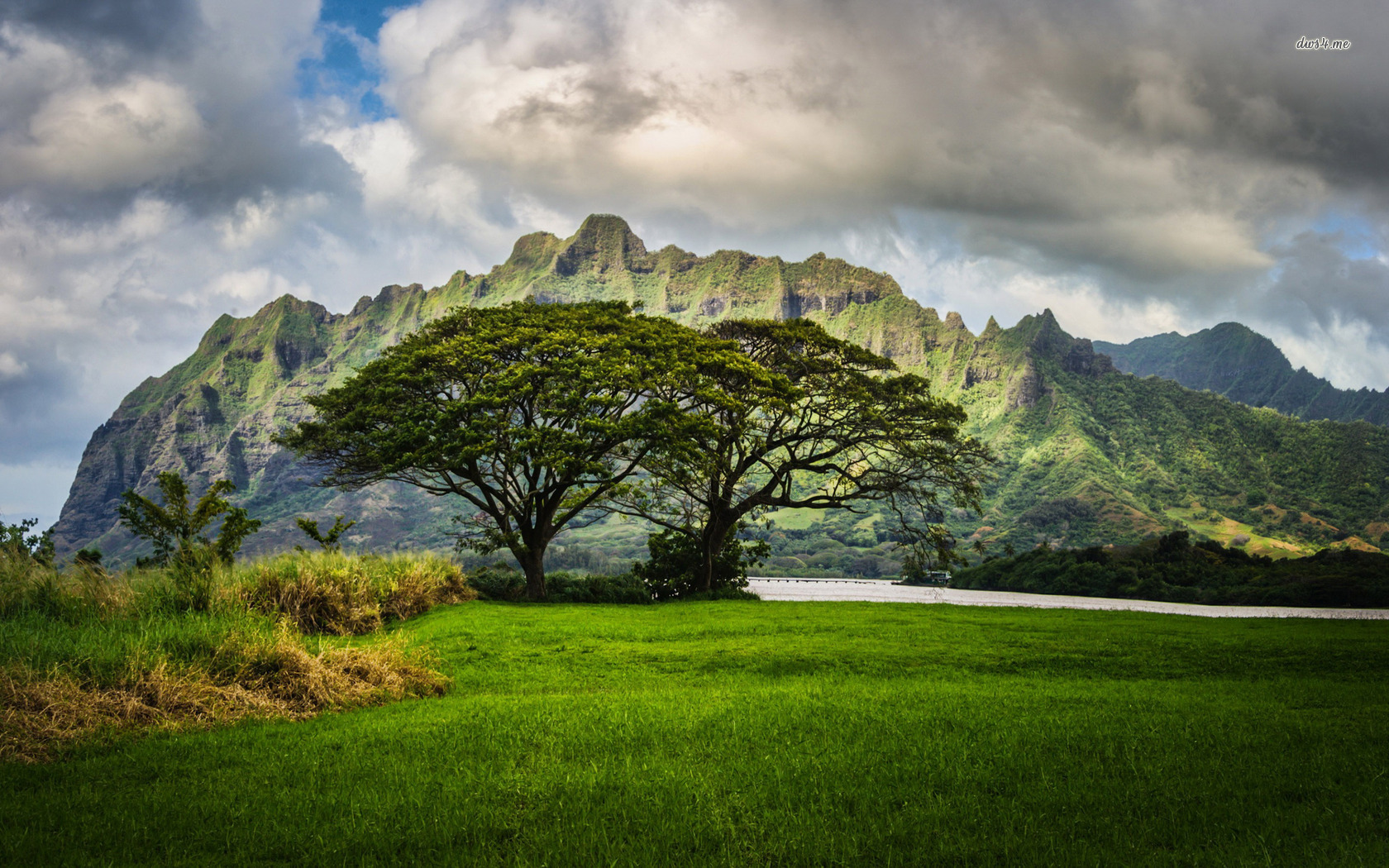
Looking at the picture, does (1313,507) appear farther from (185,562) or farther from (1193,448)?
(185,562)

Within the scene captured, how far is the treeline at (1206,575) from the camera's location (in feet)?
129

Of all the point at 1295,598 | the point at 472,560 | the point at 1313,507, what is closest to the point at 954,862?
the point at 1295,598

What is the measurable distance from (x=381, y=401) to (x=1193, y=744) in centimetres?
2622

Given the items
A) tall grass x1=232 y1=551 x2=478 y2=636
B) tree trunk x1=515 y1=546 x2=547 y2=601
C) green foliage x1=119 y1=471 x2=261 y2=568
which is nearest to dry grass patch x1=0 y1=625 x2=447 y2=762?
tall grass x1=232 y1=551 x2=478 y2=636

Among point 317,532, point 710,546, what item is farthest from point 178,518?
point 710,546

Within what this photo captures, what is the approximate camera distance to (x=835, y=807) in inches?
205

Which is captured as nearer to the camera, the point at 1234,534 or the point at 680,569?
the point at 680,569

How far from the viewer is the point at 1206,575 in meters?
44.7

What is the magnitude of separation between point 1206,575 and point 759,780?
50.2 metres

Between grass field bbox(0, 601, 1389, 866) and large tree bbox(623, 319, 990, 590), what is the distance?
1744cm

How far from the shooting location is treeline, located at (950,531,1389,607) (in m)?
39.3

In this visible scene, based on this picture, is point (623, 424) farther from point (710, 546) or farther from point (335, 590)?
point (335, 590)

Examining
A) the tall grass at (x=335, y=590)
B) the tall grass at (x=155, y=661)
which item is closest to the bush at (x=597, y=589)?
the tall grass at (x=335, y=590)

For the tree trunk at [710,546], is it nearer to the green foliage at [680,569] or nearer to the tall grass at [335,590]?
the green foliage at [680,569]
